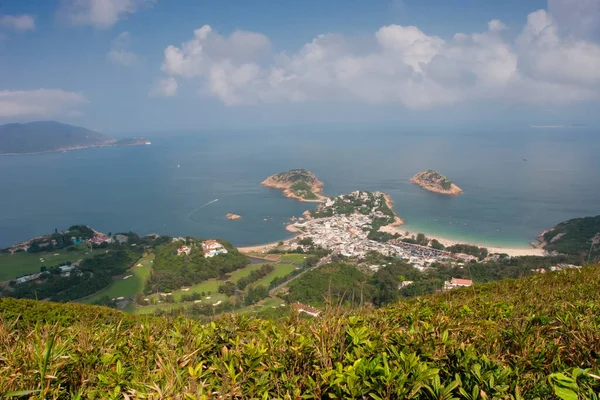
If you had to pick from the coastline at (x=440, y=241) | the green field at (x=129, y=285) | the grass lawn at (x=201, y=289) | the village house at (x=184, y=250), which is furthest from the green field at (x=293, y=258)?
the green field at (x=129, y=285)

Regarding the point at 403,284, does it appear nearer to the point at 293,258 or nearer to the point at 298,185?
the point at 293,258

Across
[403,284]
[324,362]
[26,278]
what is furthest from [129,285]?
[324,362]

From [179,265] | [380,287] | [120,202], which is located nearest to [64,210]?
[120,202]

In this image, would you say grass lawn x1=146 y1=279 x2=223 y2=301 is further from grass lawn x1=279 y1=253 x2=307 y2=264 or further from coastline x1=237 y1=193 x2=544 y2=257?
coastline x1=237 y1=193 x2=544 y2=257

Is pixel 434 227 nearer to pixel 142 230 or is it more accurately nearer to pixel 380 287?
pixel 380 287

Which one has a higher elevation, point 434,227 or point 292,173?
point 292,173

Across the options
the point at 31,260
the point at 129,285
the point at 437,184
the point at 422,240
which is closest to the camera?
the point at 129,285
